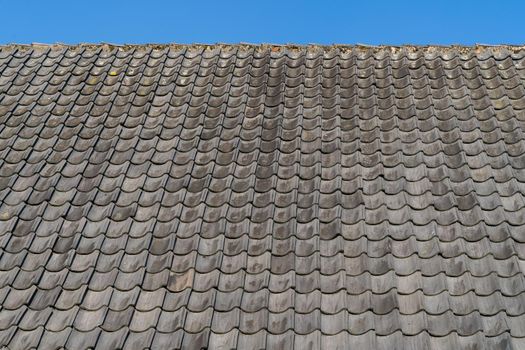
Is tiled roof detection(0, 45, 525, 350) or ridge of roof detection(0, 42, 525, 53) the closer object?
tiled roof detection(0, 45, 525, 350)

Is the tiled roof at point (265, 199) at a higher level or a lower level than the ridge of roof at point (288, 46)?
lower

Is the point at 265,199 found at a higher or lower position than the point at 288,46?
lower

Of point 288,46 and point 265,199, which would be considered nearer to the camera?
point 265,199

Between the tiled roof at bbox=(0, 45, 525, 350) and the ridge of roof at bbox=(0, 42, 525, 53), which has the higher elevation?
the ridge of roof at bbox=(0, 42, 525, 53)

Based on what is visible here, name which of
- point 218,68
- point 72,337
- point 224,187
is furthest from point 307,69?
point 72,337

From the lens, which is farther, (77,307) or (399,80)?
(399,80)

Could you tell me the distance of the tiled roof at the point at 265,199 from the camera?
4.28 m

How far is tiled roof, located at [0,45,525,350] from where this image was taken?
14.0ft

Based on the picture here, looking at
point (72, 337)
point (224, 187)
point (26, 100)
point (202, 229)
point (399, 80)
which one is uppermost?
point (399, 80)

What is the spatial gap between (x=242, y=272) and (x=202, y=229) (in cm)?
56

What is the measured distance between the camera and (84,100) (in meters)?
6.81

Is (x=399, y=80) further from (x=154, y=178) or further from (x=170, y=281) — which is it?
(x=170, y=281)

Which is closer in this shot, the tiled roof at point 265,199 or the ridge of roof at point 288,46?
the tiled roof at point 265,199

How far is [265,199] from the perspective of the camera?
532cm
